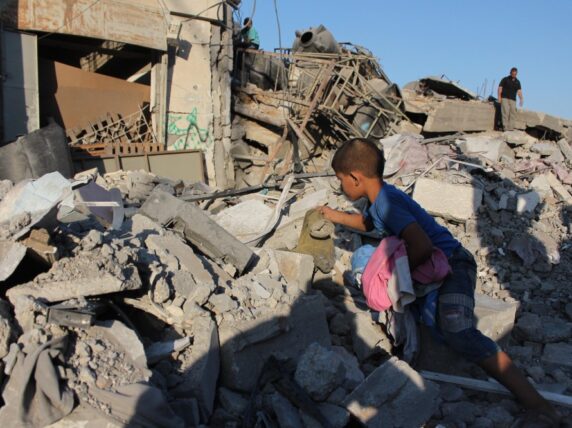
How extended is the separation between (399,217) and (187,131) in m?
9.22

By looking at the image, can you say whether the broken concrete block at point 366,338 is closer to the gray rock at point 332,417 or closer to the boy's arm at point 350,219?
the boy's arm at point 350,219

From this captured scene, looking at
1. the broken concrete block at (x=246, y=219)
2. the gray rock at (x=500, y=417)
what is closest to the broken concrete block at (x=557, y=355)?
the gray rock at (x=500, y=417)

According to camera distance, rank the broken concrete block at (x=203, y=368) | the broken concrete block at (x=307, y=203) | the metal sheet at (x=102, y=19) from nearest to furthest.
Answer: the broken concrete block at (x=203, y=368), the broken concrete block at (x=307, y=203), the metal sheet at (x=102, y=19)

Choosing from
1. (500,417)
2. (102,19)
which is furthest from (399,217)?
(102,19)

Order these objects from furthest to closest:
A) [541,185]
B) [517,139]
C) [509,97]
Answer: [509,97], [517,139], [541,185]

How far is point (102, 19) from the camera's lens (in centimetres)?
924

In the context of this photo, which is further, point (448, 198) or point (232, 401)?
point (448, 198)

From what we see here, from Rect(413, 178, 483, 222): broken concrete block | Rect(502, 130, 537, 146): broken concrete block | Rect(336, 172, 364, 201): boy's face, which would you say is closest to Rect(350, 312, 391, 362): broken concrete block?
Rect(336, 172, 364, 201): boy's face

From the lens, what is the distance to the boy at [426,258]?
282 cm

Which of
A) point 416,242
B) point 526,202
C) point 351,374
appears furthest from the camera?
point 526,202

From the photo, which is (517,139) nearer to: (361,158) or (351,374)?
(361,158)

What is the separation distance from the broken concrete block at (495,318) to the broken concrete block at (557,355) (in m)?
0.35

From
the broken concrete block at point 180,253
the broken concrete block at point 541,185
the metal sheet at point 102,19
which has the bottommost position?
the broken concrete block at point 541,185

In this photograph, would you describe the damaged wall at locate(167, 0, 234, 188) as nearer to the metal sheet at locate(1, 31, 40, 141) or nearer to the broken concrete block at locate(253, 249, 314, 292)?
the metal sheet at locate(1, 31, 40, 141)
